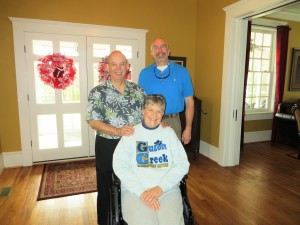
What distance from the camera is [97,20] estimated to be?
3467 millimetres

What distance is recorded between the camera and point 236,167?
3441 millimetres

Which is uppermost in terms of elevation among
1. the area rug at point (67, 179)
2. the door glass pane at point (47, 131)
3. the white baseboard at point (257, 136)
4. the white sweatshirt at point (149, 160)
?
the white sweatshirt at point (149, 160)

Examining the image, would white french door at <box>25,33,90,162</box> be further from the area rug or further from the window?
the window

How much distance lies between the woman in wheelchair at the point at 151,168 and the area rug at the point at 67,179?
155 centimetres

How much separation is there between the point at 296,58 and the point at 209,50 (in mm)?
2514

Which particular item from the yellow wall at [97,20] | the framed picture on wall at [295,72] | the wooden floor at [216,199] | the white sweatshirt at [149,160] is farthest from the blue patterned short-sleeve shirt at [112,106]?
the framed picture on wall at [295,72]

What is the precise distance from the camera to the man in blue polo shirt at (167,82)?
2.01m

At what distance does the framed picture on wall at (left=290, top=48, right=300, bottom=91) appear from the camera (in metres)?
4.79

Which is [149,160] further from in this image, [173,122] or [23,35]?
[23,35]

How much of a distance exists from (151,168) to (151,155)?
3.3 inches

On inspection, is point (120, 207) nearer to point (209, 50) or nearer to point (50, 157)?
point (50, 157)

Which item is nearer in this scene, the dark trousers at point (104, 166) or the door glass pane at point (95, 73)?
the dark trousers at point (104, 166)

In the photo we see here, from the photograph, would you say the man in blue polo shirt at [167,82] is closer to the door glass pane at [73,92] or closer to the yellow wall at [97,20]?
the door glass pane at [73,92]

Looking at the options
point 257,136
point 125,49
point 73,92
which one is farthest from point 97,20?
point 257,136
